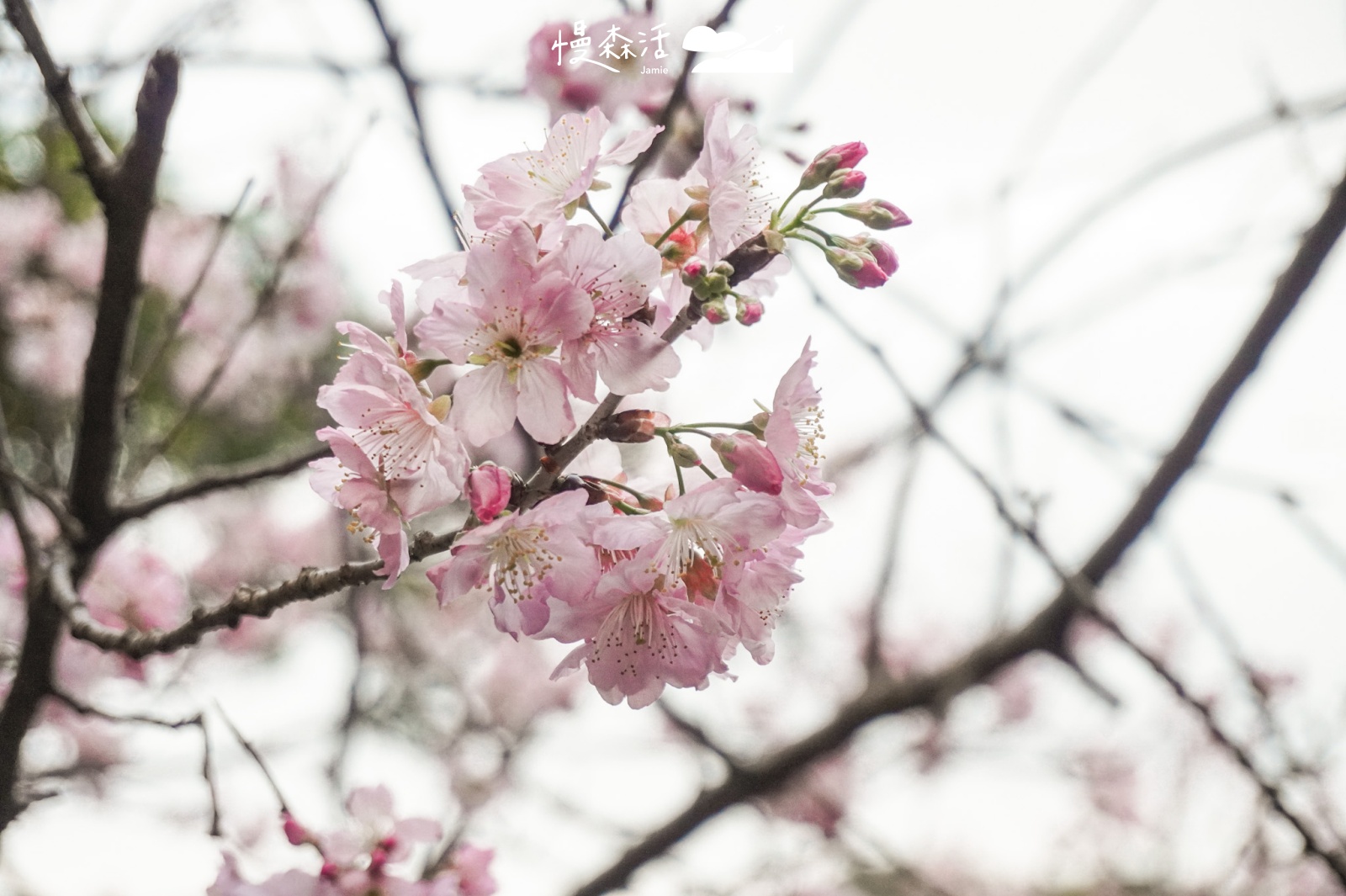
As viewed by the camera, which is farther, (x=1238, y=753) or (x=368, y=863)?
(x=368, y=863)

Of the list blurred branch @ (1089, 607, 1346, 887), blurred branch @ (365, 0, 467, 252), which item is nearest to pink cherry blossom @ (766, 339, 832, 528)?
blurred branch @ (1089, 607, 1346, 887)

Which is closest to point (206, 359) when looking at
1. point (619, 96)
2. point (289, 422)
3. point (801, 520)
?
point (289, 422)

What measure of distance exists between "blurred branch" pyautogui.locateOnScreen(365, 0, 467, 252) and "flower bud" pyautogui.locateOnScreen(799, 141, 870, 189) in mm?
610

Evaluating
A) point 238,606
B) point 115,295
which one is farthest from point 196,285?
point 238,606

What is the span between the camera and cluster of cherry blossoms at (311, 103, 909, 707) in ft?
2.31

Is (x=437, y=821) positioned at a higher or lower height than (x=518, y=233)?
lower

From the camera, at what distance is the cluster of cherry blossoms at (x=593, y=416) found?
70 centimetres

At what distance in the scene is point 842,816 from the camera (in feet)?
6.19

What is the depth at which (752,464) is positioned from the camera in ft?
2.36

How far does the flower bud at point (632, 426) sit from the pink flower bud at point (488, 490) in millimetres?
102

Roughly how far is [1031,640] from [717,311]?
135 centimetres

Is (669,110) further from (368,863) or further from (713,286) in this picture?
(368,863)

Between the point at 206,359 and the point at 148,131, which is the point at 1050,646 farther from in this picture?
the point at 206,359

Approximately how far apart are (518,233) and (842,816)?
1.61 m
